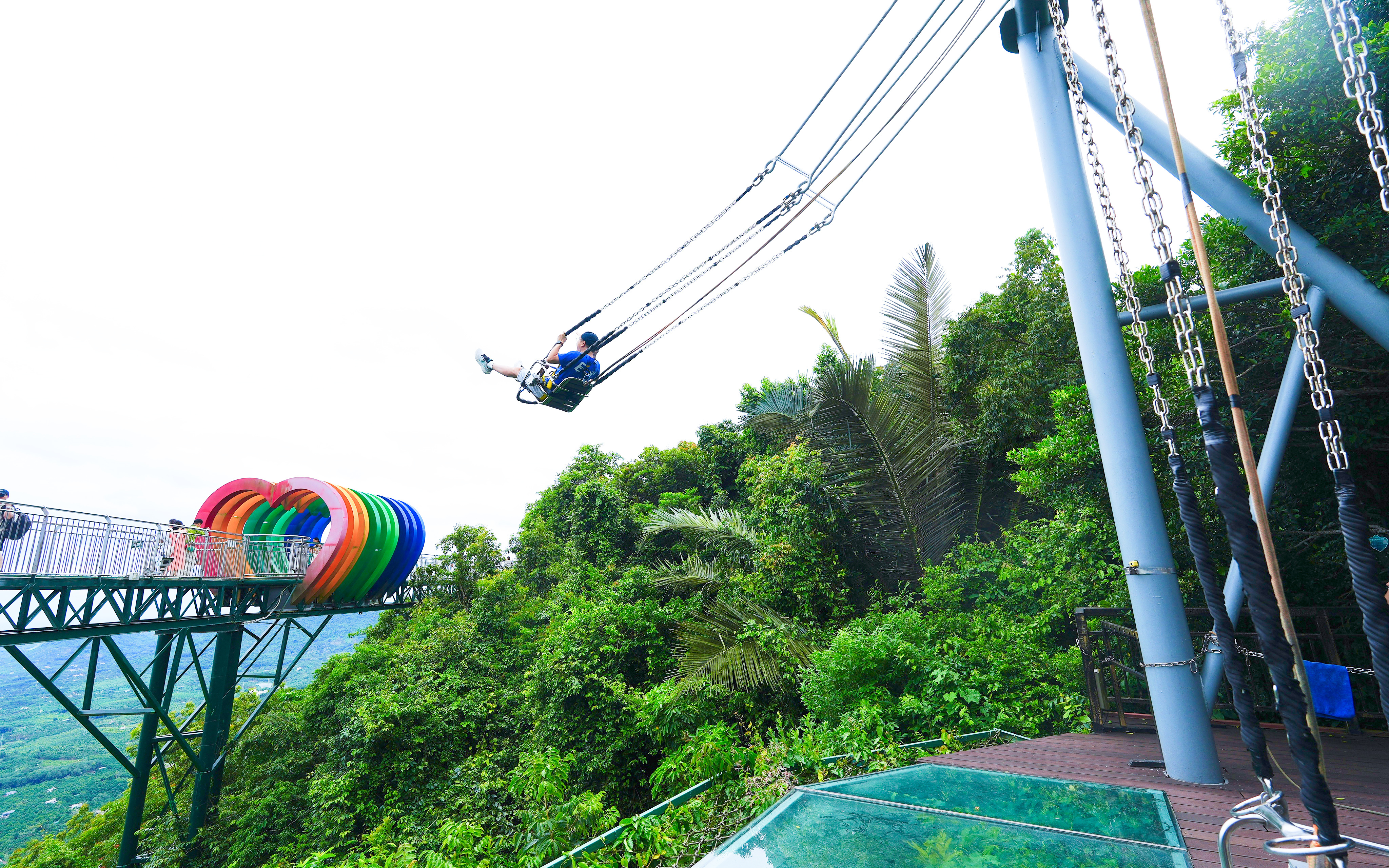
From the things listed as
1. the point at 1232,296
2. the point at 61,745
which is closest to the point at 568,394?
the point at 1232,296

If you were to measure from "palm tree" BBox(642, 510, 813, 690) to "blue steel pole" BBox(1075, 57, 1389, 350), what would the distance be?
20.0 ft

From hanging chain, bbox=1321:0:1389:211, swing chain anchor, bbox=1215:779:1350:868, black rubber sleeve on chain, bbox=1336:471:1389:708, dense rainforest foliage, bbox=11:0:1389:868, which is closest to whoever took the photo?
swing chain anchor, bbox=1215:779:1350:868

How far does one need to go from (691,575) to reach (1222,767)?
26.3ft

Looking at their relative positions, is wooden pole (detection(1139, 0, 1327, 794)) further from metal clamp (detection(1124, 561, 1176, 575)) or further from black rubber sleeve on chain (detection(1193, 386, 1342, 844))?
metal clamp (detection(1124, 561, 1176, 575))

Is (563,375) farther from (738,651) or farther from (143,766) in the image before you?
(143,766)

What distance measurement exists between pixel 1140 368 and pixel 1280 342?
4.74 ft

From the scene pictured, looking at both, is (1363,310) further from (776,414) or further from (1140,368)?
(776,414)

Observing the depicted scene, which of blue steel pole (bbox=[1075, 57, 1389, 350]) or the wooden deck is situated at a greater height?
blue steel pole (bbox=[1075, 57, 1389, 350])

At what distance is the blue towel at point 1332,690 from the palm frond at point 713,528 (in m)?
7.03

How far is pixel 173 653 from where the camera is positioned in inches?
460

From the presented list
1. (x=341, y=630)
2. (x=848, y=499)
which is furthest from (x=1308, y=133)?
(x=341, y=630)

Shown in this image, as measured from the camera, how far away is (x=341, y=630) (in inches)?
A: 4424

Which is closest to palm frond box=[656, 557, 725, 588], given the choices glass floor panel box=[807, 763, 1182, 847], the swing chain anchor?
glass floor panel box=[807, 763, 1182, 847]

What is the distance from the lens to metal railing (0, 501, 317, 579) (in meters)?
7.91
